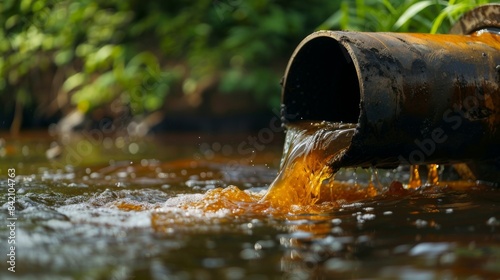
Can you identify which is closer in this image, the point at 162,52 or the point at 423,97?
the point at 423,97

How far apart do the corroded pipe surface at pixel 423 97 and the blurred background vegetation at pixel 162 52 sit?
447 cm

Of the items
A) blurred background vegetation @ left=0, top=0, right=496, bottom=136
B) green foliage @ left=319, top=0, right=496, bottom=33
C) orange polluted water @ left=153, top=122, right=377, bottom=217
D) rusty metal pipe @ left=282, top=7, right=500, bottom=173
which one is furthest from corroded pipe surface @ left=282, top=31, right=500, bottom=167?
blurred background vegetation @ left=0, top=0, right=496, bottom=136

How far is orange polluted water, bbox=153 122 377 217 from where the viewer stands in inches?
137

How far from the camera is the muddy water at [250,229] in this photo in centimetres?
227

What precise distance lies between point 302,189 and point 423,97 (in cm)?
80

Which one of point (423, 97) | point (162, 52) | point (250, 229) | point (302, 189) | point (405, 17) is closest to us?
point (250, 229)

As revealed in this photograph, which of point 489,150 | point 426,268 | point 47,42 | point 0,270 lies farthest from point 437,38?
point 47,42

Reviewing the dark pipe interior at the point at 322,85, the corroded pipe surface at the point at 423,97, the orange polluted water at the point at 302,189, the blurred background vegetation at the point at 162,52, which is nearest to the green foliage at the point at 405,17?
the dark pipe interior at the point at 322,85

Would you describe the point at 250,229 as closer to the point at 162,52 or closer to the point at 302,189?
the point at 302,189

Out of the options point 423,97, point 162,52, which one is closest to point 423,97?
point 423,97

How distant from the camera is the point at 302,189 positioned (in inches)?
154

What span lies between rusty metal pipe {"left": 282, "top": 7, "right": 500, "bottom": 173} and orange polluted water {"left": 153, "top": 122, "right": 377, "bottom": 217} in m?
0.19

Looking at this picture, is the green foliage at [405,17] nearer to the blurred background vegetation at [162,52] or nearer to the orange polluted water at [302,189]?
the blurred background vegetation at [162,52]

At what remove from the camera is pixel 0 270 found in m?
2.29
